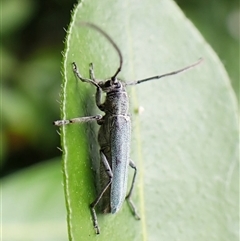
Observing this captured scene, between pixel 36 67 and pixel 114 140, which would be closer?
pixel 114 140

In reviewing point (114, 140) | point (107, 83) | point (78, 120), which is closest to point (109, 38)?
point (107, 83)

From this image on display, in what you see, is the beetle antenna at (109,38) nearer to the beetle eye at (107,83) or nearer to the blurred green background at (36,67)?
the beetle eye at (107,83)

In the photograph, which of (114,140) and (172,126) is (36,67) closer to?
(114,140)

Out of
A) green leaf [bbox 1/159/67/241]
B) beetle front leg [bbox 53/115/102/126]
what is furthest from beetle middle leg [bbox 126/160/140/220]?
green leaf [bbox 1/159/67/241]

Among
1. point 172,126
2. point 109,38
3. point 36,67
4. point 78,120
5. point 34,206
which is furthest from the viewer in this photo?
point 36,67

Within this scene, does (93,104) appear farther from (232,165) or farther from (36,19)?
(36,19)

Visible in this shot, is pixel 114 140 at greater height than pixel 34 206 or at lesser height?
greater

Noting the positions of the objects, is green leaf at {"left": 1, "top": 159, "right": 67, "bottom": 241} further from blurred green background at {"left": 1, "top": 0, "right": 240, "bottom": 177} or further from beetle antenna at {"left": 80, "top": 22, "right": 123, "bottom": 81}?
beetle antenna at {"left": 80, "top": 22, "right": 123, "bottom": 81}
